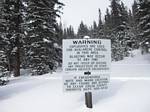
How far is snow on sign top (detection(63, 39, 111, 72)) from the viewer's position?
7938 millimetres

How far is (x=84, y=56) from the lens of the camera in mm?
7992

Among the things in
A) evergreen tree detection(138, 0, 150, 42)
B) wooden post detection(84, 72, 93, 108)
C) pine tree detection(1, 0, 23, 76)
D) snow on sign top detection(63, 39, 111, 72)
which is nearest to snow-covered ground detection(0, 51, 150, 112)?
Result: wooden post detection(84, 72, 93, 108)

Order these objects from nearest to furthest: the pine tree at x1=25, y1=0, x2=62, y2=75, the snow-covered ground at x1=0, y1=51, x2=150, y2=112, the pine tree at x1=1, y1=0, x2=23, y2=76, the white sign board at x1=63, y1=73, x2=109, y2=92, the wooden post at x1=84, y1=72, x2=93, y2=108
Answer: the white sign board at x1=63, y1=73, x2=109, y2=92
the wooden post at x1=84, y1=72, x2=93, y2=108
the snow-covered ground at x1=0, y1=51, x2=150, y2=112
the pine tree at x1=25, y1=0, x2=62, y2=75
the pine tree at x1=1, y1=0, x2=23, y2=76

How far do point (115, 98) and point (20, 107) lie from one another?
3.50m

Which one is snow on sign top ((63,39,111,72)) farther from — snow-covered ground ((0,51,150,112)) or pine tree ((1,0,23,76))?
pine tree ((1,0,23,76))

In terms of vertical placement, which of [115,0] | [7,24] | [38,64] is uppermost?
[115,0]

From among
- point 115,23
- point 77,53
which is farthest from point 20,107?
point 115,23

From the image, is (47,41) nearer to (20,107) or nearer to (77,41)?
(20,107)

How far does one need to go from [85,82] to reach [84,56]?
2.55 feet

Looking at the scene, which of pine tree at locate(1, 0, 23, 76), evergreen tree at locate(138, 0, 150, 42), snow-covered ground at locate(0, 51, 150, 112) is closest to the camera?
snow-covered ground at locate(0, 51, 150, 112)

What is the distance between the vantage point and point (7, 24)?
24203mm

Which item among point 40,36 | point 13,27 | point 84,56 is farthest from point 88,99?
point 13,27

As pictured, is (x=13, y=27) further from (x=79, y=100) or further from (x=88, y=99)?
(x=88, y=99)

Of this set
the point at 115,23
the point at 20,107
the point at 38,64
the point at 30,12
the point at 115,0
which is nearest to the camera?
the point at 20,107
